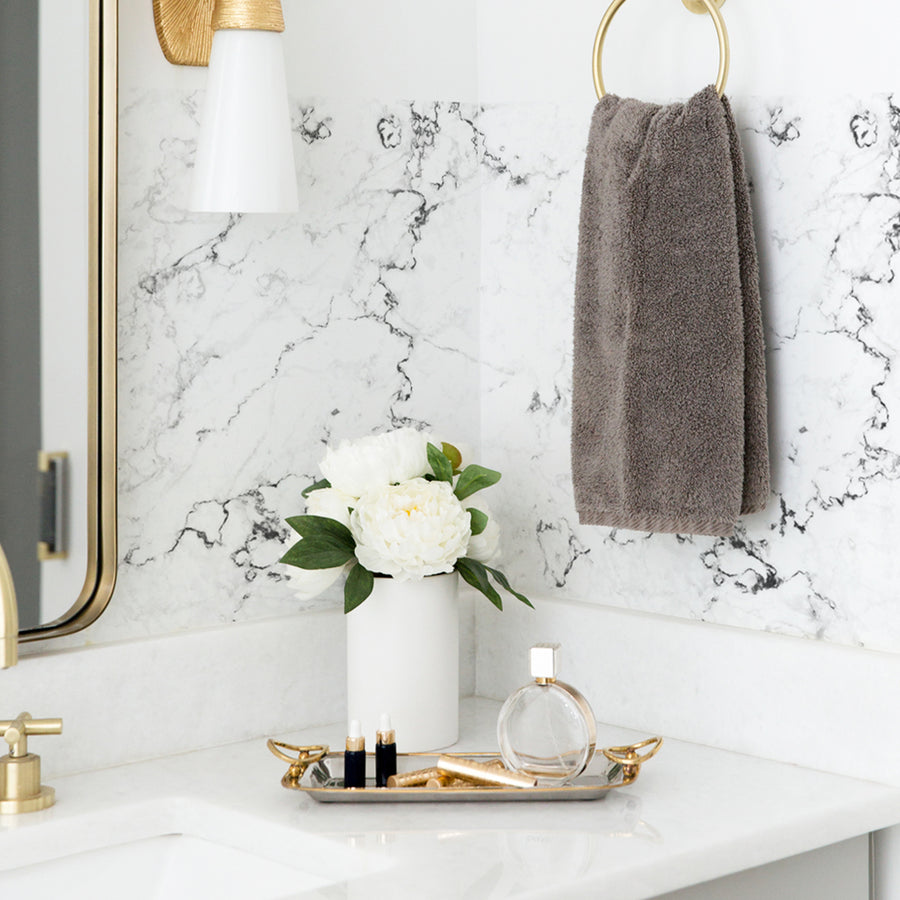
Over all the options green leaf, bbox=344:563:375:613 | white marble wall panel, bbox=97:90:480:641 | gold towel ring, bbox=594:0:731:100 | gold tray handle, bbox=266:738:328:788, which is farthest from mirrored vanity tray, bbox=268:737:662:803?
gold towel ring, bbox=594:0:731:100

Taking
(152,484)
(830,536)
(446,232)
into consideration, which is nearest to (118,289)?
(152,484)

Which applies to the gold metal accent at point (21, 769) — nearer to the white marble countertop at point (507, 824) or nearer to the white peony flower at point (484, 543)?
the white marble countertop at point (507, 824)

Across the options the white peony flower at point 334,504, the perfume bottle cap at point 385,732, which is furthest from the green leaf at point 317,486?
the perfume bottle cap at point 385,732

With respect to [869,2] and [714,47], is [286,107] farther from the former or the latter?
[869,2]

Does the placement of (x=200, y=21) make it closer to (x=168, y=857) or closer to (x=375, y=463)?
(x=375, y=463)

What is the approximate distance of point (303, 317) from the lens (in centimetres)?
144

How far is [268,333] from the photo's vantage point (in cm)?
141

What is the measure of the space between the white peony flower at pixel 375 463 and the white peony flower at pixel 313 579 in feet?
0.27

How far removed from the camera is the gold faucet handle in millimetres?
1141

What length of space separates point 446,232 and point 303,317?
227 millimetres

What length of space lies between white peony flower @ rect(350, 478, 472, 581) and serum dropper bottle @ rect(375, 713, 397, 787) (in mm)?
161

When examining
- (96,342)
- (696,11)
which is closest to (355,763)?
(96,342)

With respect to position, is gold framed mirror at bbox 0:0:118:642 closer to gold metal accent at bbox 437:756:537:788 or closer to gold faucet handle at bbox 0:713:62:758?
gold faucet handle at bbox 0:713:62:758

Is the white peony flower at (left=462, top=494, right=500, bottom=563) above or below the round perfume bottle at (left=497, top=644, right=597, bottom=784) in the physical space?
above
